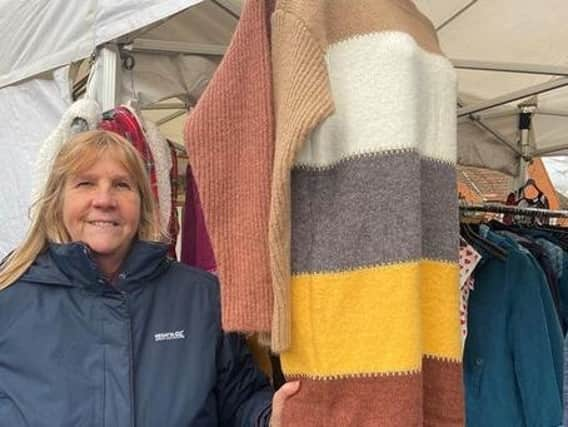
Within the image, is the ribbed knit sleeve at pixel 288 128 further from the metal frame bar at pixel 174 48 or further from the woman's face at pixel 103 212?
the metal frame bar at pixel 174 48

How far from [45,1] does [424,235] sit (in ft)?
5.01

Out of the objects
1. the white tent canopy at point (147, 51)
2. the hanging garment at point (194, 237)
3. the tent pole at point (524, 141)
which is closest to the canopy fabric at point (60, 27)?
the white tent canopy at point (147, 51)

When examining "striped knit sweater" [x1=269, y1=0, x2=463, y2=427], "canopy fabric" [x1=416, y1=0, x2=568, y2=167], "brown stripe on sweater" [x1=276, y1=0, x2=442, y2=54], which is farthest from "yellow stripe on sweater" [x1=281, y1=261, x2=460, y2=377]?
"canopy fabric" [x1=416, y1=0, x2=568, y2=167]

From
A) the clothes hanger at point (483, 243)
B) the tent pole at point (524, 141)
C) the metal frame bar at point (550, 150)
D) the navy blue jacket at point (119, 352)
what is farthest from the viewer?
the metal frame bar at point (550, 150)

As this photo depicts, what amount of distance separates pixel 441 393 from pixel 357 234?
0.29 m

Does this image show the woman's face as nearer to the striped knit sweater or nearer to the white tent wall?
the striped knit sweater

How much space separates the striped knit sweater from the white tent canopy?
14 cm

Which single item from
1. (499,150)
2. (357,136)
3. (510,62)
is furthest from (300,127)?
(499,150)

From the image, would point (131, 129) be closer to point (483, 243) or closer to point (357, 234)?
point (357, 234)

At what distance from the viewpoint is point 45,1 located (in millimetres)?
1972

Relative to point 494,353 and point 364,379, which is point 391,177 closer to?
point 364,379

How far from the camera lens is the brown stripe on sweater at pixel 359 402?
898 mm

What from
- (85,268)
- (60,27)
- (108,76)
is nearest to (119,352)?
(85,268)

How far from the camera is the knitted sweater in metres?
0.94
